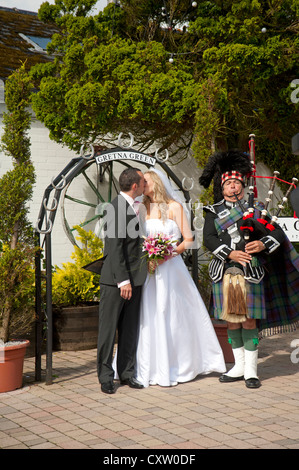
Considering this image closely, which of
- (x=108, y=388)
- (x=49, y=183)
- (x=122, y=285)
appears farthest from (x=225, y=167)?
(x=49, y=183)

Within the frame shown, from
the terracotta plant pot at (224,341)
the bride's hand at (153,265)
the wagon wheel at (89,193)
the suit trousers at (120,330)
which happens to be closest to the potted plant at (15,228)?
the suit trousers at (120,330)

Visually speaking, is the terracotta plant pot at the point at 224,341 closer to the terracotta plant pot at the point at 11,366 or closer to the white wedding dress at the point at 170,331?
the white wedding dress at the point at 170,331

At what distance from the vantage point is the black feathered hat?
5.66m

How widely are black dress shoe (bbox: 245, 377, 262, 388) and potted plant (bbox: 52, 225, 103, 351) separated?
225 cm

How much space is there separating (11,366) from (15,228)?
122cm

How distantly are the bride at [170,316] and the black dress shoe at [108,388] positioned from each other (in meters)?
0.33

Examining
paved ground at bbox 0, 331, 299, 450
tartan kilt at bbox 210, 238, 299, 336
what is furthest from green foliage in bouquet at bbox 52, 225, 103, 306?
tartan kilt at bbox 210, 238, 299, 336

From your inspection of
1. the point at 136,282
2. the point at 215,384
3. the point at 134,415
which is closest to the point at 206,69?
A: the point at 136,282

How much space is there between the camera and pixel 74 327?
7113 millimetres

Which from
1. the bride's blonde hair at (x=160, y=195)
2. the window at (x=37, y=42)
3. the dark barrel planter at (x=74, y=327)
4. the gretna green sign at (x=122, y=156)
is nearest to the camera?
the bride's blonde hair at (x=160, y=195)

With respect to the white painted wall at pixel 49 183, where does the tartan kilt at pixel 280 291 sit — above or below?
below

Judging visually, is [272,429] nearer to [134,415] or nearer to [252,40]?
[134,415]

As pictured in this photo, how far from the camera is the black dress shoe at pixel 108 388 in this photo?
17.7 ft

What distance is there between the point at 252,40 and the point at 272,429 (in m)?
5.55
